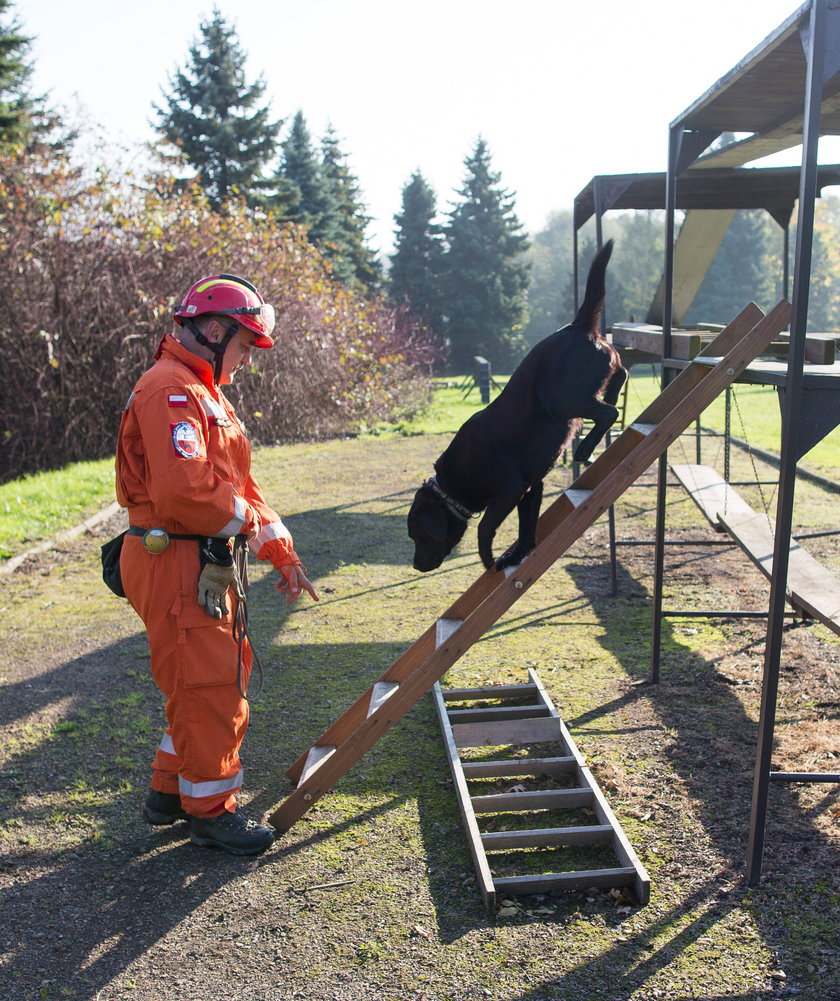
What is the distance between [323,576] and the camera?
752 cm

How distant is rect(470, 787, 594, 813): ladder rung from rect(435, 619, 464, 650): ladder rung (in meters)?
0.66

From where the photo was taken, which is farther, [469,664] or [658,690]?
[469,664]

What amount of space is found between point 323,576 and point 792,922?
5.24 metres


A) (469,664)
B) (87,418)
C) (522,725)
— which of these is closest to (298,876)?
(522,725)

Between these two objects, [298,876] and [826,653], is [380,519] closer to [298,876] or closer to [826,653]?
[826,653]

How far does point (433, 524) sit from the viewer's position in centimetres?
361

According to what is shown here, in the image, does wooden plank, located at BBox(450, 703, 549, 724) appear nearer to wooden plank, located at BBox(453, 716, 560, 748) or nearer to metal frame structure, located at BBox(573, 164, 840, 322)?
wooden plank, located at BBox(453, 716, 560, 748)

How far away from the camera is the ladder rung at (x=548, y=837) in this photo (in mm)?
3184

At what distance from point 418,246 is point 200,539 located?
45.0m

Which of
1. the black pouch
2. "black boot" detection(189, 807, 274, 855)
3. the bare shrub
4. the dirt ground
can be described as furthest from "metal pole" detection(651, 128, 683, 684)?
the bare shrub

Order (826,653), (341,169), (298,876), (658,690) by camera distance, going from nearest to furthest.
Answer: (298,876) → (658,690) → (826,653) → (341,169)

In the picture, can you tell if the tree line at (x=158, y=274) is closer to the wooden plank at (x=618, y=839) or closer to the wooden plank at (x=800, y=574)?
the wooden plank at (x=800, y=574)

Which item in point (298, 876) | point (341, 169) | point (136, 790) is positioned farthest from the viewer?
point (341, 169)

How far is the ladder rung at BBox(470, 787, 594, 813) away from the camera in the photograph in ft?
11.3
